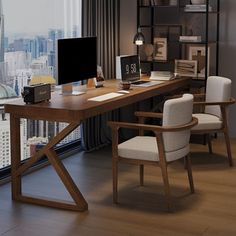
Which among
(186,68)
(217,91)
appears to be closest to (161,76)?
(186,68)

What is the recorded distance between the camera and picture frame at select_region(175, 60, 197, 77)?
602 centimetres

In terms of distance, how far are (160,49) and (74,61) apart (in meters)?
1.85

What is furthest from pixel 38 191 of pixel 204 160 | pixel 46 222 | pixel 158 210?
pixel 204 160

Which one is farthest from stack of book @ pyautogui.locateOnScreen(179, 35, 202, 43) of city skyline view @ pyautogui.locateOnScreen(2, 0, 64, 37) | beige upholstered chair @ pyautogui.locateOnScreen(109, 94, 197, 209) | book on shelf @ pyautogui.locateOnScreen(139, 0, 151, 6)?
beige upholstered chair @ pyautogui.locateOnScreen(109, 94, 197, 209)

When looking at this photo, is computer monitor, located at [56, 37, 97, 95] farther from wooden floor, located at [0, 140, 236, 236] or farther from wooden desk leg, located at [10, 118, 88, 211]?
wooden floor, located at [0, 140, 236, 236]

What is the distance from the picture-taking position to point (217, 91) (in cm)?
527

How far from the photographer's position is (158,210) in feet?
13.3

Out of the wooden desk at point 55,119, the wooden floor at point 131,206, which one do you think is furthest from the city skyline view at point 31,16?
the wooden floor at point 131,206

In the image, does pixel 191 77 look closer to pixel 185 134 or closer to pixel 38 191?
pixel 185 134

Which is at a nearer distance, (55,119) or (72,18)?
(55,119)

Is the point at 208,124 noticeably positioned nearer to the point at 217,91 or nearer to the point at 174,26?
the point at 217,91

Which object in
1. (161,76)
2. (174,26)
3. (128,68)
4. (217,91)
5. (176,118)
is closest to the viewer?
(176,118)

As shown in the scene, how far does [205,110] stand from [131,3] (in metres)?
1.71

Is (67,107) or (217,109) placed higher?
(67,107)
